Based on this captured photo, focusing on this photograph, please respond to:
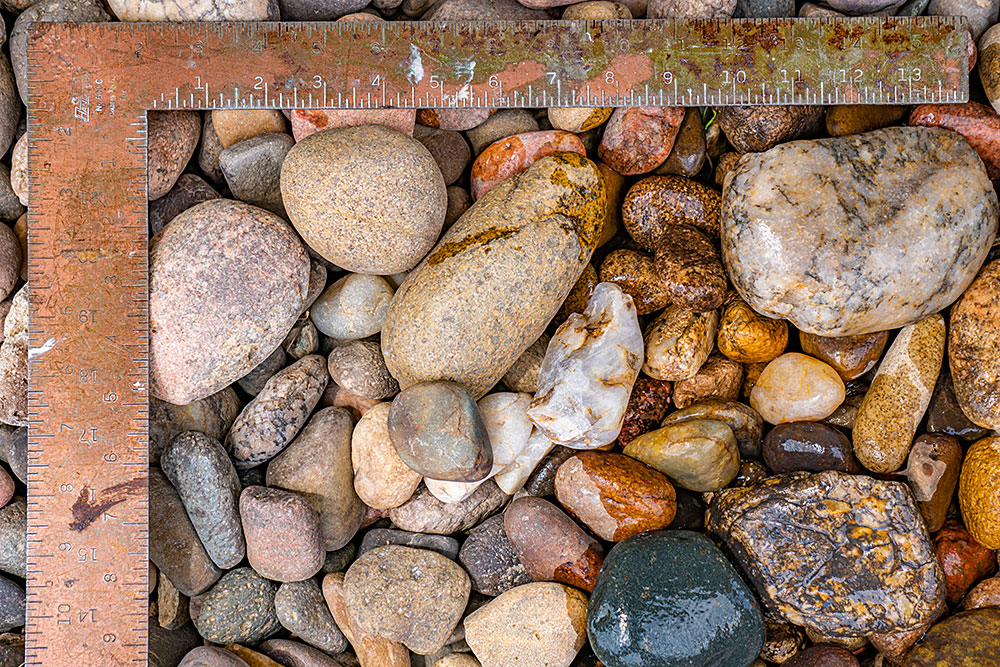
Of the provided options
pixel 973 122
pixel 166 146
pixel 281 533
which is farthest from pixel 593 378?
pixel 166 146

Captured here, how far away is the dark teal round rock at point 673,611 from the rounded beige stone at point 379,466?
105cm

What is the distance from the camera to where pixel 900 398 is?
344 cm

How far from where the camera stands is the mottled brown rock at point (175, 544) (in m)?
3.43

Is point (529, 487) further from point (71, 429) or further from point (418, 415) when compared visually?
point (71, 429)

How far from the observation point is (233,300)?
3.33 m

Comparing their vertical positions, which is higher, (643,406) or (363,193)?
(363,193)

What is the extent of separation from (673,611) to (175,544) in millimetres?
2349

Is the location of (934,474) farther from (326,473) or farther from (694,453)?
(326,473)

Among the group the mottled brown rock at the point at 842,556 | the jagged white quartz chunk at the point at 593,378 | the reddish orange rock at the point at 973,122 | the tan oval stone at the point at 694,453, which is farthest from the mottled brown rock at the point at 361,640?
the reddish orange rock at the point at 973,122

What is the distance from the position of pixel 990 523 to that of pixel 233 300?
369 centimetres

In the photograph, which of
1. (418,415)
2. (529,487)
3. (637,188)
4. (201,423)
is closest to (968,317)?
(637,188)

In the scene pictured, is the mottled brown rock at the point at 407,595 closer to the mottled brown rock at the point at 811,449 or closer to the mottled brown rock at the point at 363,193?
the mottled brown rock at the point at 363,193

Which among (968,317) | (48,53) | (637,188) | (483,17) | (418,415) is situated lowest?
(418,415)

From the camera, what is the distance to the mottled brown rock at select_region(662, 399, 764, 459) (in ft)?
11.6
